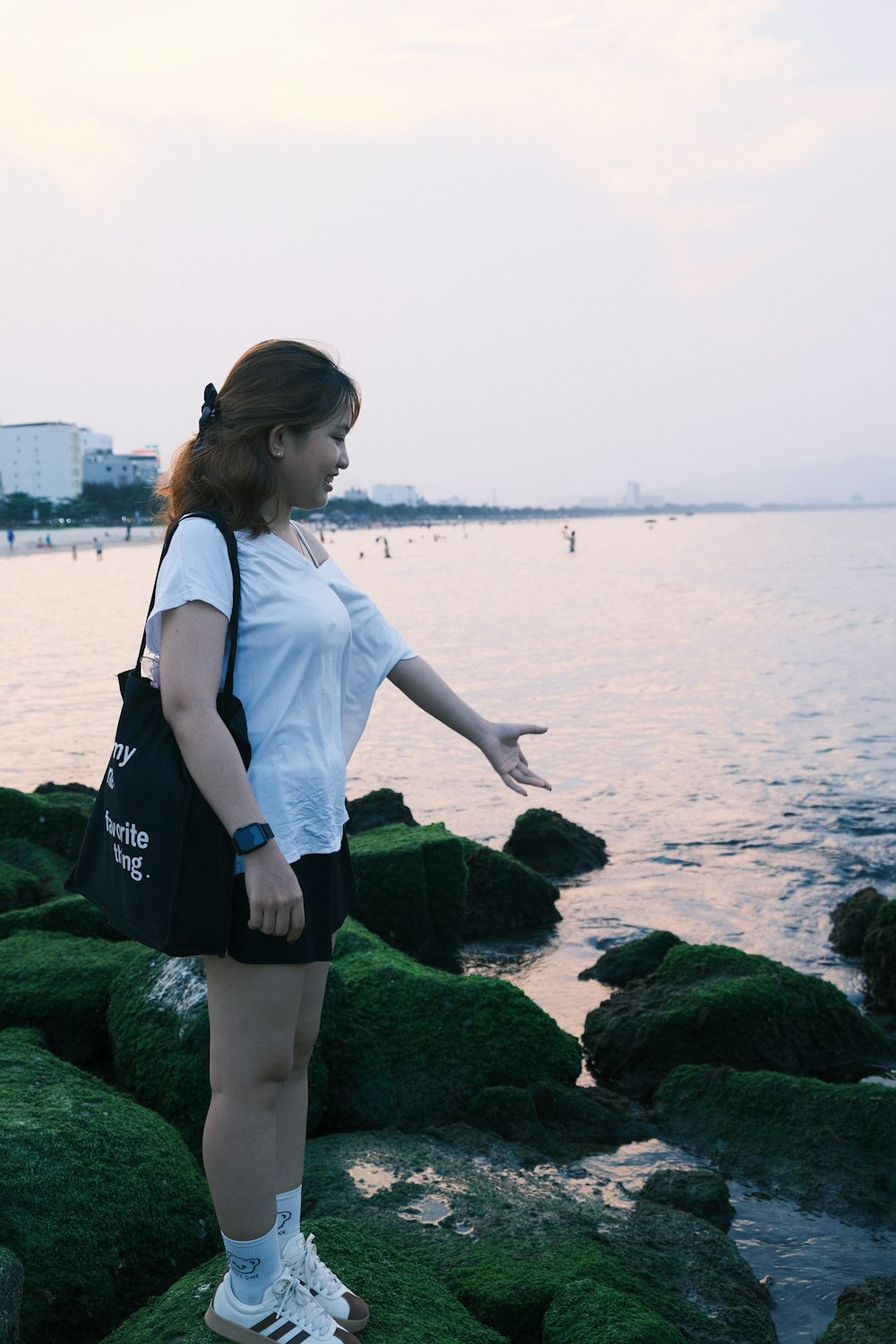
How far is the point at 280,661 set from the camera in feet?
7.91

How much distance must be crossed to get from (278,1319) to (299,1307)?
5 centimetres

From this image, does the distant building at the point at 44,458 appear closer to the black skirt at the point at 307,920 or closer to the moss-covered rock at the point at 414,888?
the moss-covered rock at the point at 414,888

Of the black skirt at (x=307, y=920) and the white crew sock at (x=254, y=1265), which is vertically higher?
the black skirt at (x=307, y=920)

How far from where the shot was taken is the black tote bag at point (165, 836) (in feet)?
7.50

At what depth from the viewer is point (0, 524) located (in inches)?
4013

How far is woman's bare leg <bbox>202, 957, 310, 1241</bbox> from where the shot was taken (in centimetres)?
240

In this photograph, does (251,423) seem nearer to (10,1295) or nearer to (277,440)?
(277,440)

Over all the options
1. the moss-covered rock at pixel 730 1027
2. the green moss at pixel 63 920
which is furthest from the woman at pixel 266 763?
the green moss at pixel 63 920

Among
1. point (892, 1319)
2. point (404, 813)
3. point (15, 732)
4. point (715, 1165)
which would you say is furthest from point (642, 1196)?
point (15, 732)

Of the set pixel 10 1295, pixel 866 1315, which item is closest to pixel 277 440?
pixel 10 1295

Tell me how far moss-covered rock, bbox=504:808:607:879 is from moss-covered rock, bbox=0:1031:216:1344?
653 cm

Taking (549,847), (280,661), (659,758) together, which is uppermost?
(280,661)

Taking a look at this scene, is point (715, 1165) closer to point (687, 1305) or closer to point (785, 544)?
point (687, 1305)

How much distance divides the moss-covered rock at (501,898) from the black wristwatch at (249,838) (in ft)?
19.7
